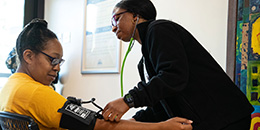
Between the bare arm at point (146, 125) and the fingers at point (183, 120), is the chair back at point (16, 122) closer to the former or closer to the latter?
the bare arm at point (146, 125)

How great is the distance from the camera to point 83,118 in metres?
0.88

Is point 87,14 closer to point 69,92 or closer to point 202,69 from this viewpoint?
point 69,92

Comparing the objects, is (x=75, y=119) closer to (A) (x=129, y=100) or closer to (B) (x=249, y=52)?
(A) (x=129, y=100)

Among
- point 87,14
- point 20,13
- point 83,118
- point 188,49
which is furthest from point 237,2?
point 20,13

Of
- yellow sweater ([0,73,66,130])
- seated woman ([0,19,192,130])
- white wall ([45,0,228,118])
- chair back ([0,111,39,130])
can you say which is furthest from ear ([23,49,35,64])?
white wall ([45,0,228,118])

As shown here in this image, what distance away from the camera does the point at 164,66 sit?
2.81 feet

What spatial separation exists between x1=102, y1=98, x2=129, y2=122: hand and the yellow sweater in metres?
0.17

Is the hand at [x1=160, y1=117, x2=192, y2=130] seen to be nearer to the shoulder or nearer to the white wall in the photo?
the shoulder

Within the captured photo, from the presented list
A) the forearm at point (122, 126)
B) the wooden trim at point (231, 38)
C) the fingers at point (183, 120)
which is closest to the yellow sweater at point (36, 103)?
Answer: the forearm at point (122, 126)

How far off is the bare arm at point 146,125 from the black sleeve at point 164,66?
0.40 feet

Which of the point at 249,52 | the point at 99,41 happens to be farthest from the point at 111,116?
the point at 99,41

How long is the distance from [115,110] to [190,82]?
0.28 metres

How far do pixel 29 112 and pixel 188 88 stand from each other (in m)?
0.57

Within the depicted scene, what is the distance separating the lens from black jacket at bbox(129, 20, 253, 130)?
84cm
